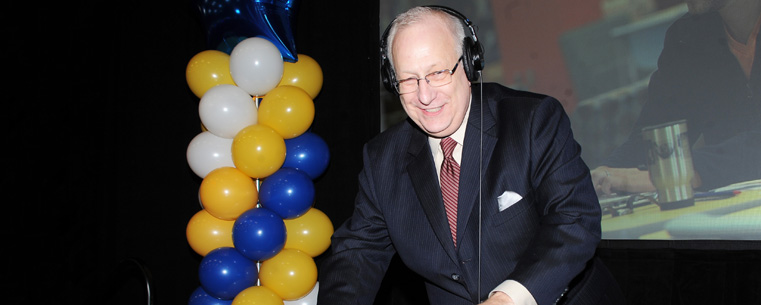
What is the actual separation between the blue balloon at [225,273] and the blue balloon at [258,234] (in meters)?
0.06

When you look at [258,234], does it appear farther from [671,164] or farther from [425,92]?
[671,164]

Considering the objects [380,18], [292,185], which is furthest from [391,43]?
[380,18]

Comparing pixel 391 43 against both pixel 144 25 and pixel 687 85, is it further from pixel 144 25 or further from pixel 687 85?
pixel 144 25

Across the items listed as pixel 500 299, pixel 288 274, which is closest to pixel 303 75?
pixel 288 274

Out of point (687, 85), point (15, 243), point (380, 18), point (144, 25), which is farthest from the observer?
point (380, 18)

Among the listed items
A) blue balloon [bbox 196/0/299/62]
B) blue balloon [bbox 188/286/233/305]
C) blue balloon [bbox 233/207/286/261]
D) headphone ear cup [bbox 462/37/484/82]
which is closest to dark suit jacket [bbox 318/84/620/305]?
headphone ear cup [bbox 462/37/484/82]

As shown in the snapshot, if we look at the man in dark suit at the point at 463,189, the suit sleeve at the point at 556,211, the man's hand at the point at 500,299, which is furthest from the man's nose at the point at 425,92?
the man's hand at the point at 500,299

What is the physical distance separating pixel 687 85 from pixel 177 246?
302 centimetres

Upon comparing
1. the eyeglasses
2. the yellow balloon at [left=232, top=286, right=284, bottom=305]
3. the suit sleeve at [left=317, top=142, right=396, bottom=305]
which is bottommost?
the yellow balloon at [left=232, top=286, right=284, bottom=305]

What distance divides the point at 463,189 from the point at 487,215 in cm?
9

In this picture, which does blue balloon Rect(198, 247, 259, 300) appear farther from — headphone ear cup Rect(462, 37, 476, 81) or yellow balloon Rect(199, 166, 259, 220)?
headphone ear cup Rect(462, 37, 476, 81)

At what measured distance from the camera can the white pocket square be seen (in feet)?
4.38

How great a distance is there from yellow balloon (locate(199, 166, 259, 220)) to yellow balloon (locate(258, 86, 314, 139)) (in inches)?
12.7

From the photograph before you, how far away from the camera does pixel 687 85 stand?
9.53 feet
